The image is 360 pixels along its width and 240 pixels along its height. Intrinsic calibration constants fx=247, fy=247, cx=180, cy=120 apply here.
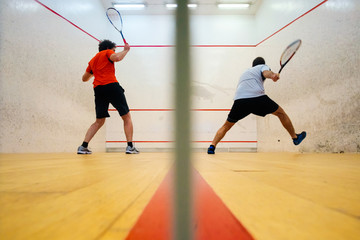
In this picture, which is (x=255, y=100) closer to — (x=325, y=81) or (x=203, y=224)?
(x=325, y=81)

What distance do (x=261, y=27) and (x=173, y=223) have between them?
448 centimetres

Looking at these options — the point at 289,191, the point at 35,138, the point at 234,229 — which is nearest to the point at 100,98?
the point at 35,138

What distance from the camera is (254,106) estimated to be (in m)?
2.32

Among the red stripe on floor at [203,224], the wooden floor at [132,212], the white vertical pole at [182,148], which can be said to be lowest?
the wooden floor at [132,212]

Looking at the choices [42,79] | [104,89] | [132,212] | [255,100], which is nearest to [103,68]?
[104,89]

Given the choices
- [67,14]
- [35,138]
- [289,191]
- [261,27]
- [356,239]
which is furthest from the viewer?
[261,27]

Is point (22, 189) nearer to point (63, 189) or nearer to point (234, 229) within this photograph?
point (63, 189)

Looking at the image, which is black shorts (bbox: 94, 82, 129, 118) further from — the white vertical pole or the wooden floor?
the white vertical pole

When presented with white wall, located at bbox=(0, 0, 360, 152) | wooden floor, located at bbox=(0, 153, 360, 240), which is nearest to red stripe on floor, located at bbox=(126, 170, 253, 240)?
wooden floor, located at bbox=(0, 153, 360, 240)

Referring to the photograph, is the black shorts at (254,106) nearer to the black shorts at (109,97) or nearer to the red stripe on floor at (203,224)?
the black shorts at (109,97)

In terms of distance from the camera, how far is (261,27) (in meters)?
4.07

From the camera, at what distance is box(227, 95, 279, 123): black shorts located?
228cm

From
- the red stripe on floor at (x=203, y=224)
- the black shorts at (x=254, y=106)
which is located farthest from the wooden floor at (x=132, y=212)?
the black shorts at (x=254, y=106)

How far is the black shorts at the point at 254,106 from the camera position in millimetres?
2279
